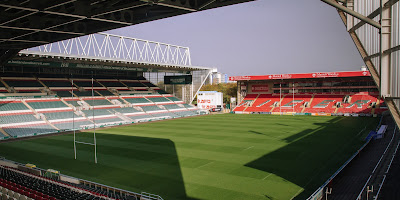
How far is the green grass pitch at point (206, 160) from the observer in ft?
51.1

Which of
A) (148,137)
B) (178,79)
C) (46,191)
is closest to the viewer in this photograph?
(46,191)

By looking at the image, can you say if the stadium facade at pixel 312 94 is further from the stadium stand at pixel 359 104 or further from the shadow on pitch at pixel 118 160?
the shadow on pitch at pixel 118 160

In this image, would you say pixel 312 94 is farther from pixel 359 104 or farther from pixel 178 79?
pixel 178 79

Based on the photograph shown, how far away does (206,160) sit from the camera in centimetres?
2148

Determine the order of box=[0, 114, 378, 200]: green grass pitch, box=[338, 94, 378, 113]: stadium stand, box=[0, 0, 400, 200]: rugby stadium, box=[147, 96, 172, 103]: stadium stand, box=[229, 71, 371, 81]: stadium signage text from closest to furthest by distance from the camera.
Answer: box=[0, 0, 400, 200]: rugby stadium → box=[0, 114, 378, 200]: green grass pitch → box=[338, 94, 378, 113]: stadium stand → box=[229, 71, 371, 81]: stadium signage text → box=[147, 96, 172, 103]: stadium stand

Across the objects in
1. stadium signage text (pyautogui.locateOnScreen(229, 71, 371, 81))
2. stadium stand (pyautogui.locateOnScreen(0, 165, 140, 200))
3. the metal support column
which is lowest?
stadium stand (pyautogui.locateOnScreen(0, 165, 140, 200))

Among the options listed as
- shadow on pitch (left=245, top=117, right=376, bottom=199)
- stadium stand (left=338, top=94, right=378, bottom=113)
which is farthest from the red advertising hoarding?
shadow on pitch (left=245, top=117, right=376, bottom=199)

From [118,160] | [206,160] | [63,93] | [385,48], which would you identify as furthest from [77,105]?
[385,48]

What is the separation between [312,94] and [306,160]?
1892 inches

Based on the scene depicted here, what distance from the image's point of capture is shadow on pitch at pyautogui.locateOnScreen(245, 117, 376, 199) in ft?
54.4

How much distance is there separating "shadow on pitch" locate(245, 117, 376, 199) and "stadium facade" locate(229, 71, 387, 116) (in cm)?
2961

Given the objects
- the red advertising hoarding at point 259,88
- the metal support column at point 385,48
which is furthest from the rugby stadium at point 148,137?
the red advertising hoarding at point 259,88

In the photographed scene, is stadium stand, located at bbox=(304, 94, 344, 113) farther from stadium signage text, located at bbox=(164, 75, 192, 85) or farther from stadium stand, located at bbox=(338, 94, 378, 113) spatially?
stadium signage text, located at bbox=(164, 75, 192, 85)

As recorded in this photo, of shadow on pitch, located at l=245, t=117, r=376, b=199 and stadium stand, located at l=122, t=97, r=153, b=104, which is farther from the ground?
stadium stand, located at l=122, t=97, r=153, b=104
